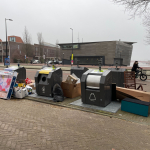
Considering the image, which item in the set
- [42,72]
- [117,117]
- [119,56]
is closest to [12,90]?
[42,72]

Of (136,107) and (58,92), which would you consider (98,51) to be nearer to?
(58,92)

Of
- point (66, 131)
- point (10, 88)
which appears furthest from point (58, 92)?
point (66, 131)

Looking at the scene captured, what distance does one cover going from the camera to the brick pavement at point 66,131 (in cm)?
306

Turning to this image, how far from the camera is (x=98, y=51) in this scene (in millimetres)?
39625

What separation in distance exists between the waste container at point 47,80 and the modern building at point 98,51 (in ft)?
110

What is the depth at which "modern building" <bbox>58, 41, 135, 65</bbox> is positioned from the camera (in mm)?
37906

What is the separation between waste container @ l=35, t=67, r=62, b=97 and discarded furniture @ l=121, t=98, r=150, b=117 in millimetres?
3094

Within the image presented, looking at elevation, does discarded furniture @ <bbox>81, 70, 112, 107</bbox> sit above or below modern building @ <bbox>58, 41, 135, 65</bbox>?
below

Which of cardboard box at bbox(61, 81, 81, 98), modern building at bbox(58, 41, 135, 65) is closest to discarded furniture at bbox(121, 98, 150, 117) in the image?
cardboard box at bbox(61, 81, 81, 98)

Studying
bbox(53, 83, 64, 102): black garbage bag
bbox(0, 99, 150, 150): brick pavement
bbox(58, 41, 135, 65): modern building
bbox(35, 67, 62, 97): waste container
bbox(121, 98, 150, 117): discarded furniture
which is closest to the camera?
bbox(0, 99, 150, 150): brick pavement

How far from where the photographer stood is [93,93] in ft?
17.5

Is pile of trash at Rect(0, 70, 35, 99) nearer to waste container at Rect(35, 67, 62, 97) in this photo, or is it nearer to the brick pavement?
waste container at Rect(35, 67, 62, 97)

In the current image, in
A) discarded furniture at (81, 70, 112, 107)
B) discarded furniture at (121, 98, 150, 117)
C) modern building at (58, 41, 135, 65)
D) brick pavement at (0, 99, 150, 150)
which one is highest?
modern building at (58, 41, 135, 65)

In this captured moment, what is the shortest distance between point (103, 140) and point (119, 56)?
37995mm
